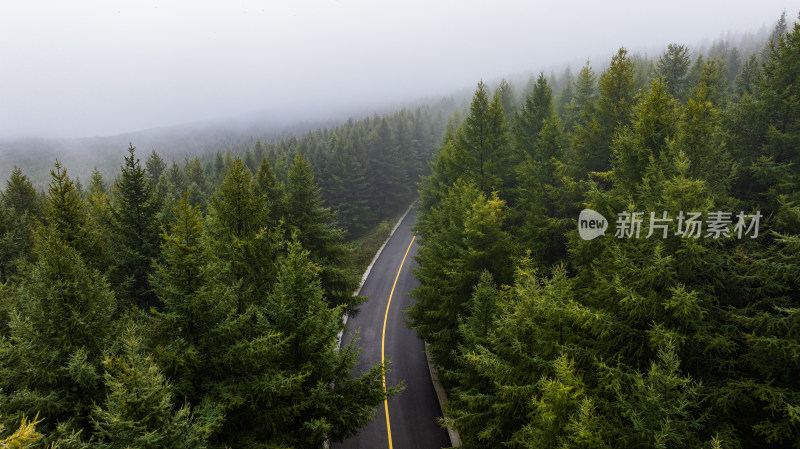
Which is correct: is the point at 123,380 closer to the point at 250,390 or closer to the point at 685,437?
the point at 250,390

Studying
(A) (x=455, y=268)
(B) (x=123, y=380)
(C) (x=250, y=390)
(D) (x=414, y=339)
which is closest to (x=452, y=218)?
(A) (x=455, y=268)

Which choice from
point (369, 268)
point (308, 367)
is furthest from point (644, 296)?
point (369, 268)

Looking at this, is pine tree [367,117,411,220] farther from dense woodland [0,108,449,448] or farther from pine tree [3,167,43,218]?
dense woodland [0,108,449,448]

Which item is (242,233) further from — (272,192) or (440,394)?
(440,394)

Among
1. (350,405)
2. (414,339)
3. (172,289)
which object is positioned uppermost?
(172,289)

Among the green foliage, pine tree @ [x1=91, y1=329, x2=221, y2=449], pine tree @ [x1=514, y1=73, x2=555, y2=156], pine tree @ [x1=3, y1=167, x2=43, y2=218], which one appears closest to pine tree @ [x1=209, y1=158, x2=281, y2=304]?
pine tree @ [x1=91, y1=329, x2=221, y2=449]

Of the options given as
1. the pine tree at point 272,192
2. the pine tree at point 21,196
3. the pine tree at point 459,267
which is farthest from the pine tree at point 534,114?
the pine tree at point 21,196

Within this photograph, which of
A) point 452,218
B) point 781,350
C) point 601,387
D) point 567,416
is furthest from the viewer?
point 452,218
